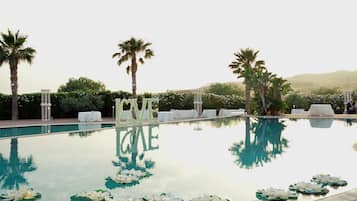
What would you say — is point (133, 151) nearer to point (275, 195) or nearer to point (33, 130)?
point (275, 195)

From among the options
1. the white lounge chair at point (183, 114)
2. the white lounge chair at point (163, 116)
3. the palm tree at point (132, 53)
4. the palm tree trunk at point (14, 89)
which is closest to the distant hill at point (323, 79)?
the palm tree at point (132, 53)

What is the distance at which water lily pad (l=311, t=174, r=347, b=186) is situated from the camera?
584 centimetres

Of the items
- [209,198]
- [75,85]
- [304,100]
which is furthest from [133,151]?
[75,85]

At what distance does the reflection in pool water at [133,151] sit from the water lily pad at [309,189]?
255cm

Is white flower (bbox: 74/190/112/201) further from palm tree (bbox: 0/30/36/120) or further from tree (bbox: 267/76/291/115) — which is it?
palm tree (bbox: 0/30/36/120)

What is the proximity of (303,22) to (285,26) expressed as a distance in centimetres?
119

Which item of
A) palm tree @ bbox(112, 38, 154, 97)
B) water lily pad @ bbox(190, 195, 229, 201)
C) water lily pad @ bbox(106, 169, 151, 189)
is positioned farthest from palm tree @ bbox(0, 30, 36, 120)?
water lily pad @ bbox(190, 195, 229, 201)

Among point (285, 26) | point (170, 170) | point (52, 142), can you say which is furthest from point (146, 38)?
point (170, 170)

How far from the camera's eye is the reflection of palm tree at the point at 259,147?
26.3 ft

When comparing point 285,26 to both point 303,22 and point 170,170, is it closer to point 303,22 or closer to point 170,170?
point 303,22

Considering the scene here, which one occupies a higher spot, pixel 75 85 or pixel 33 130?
pixel 75 85

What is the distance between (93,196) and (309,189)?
124 inches

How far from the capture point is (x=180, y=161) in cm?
793

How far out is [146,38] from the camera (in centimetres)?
2336
